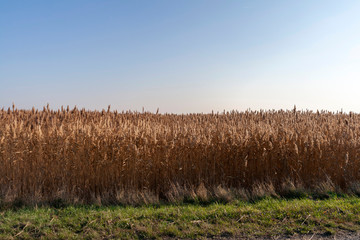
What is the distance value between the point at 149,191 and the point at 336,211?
473 centimetres

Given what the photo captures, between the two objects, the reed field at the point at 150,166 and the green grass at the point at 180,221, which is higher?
the reed field at the point at 150,166

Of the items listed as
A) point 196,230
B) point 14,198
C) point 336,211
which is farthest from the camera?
point 14,198

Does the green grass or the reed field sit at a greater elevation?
the reed field

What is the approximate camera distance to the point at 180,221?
657 centimetres

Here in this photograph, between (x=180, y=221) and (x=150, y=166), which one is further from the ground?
(x=150, y=166)

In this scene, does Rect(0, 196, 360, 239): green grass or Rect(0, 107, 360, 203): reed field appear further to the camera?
Rect(0, 107, 360, 203): reed field

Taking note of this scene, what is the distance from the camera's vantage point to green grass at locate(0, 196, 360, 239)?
6.10 meters

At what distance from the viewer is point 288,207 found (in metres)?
7.43

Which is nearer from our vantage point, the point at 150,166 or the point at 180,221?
the point at 180,221

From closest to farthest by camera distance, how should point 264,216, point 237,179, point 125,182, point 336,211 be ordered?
point 264,216 → point 336,211 → point 125,182 → point 237,179

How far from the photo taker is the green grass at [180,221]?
6.10 m

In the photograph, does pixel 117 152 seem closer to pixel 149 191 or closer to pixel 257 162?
pixel 149 191

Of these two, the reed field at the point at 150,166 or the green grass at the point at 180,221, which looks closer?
the green grass at the point at 180,221

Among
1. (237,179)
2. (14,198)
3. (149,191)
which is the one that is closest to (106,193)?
(149,191)
